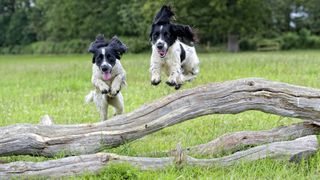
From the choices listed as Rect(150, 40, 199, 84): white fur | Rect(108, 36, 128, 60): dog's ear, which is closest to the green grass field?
Rect(150, 40, 199, 84): white fur

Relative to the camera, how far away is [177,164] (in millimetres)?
4719

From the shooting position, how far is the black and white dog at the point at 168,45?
627 cm

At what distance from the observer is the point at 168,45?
636cm

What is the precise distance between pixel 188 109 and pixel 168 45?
54.8 inches

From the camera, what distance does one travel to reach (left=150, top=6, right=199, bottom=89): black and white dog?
6.27m

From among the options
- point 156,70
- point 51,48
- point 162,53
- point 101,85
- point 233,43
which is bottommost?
point 51,48

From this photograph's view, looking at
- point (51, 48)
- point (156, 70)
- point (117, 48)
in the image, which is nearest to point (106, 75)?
point (117, 48)

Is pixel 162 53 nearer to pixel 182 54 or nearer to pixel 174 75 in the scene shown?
pixel 174 75

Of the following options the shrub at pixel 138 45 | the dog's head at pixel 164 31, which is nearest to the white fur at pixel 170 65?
the dog's head at pixel 164 31

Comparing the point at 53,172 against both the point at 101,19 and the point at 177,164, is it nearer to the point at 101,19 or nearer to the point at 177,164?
the point at 177,164

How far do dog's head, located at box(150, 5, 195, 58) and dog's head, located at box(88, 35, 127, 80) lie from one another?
1.78 feet

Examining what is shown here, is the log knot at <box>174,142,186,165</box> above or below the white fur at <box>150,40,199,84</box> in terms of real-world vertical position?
below

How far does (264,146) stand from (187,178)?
0.92 m

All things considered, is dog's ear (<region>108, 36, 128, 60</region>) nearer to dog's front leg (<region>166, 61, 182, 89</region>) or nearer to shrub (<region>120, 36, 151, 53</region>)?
dog's front leg (<region>166, 61, 182, 89</region>)
